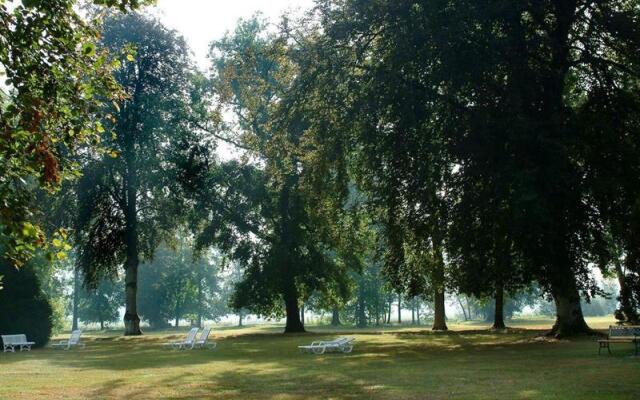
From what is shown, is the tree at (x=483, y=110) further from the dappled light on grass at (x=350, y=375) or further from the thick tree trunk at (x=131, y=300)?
the thick tree trunk at (x=131, y=300)

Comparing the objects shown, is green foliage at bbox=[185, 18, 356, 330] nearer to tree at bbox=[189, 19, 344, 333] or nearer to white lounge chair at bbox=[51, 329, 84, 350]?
tree at bbox=[189, 19, 344, 333]

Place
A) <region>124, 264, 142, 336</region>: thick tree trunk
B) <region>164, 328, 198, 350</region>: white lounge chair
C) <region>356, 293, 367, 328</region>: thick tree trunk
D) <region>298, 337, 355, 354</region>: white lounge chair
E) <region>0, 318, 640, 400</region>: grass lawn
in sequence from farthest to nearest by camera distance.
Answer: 1. <region>356, 293, 367, 328</region>: thick tree trunk
2. <region>124, 264, 142, 336</region>: thick tree trunk
3. <region>164, 328, 198, 350</region>: white lounge chair
4. <region>298, 337, 355, 354</region>: white lounge chair
5. <region>0, 318, 640, 400</region>: grass lawn

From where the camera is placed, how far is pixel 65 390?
13125mm

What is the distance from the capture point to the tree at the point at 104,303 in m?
83.2

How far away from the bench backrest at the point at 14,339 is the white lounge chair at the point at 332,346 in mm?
14260

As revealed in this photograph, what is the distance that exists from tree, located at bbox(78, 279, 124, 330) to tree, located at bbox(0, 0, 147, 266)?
255ft

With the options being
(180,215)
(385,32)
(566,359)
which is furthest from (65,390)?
(180,215)

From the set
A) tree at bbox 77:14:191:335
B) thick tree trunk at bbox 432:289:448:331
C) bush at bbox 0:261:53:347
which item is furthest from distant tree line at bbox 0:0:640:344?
bush at bbox 0:261:53:347

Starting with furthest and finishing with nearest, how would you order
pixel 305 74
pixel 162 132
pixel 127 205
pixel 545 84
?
pixel 127 205 < pixel 162 132 < pixel 305 74 < pixel 545 84

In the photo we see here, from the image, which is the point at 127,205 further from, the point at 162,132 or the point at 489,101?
the point at 489,101

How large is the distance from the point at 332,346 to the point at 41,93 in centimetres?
1677

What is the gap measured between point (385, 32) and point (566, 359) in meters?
13.0

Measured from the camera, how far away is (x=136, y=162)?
3938 cm

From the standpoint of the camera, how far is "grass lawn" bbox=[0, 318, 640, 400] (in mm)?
11914
